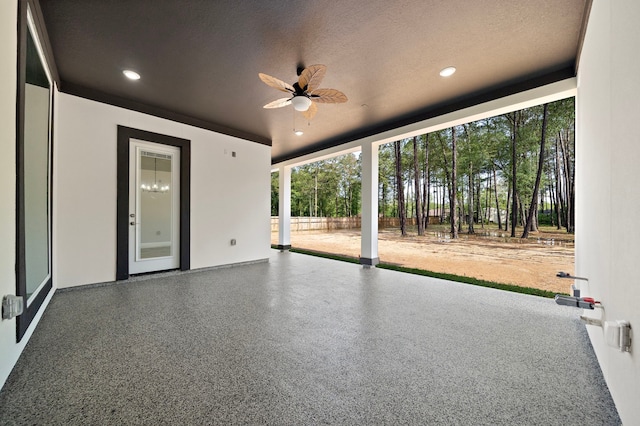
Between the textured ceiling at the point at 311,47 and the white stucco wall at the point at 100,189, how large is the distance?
1.23 feet

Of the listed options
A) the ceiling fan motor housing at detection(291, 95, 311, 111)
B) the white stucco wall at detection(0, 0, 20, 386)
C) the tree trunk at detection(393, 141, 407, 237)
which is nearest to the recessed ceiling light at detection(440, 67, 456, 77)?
the ceiling fan motor housing at detection(291, 95, 311, 111)

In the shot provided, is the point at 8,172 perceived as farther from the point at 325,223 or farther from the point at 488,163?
the point at 488,163

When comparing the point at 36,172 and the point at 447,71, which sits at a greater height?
the point at 447,71

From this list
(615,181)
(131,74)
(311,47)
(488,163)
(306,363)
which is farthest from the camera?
(488,163)

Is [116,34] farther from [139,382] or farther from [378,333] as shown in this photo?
[378,333]

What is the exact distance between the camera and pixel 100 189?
3801mm

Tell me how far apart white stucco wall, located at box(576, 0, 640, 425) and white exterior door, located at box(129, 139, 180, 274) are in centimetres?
534

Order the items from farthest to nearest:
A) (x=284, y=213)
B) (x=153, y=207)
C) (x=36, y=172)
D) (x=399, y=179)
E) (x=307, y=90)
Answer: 1. (x=399, y=179)
2. (x=284, y=213)
3. (x=153, y=207)
4. (x=307, y=90)
5. (x=36, y=172)

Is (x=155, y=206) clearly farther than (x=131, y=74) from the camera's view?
Yes

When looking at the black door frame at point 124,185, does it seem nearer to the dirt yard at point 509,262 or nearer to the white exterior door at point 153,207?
the white exterior door at point 153,207

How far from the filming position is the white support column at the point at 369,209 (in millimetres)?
5344

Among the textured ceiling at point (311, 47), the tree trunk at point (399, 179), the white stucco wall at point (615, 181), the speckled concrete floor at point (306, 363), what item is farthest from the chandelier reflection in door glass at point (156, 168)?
the tree trunk at point (399, 179)

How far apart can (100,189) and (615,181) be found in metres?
5.43

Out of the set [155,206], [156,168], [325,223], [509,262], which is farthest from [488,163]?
[155,206]
